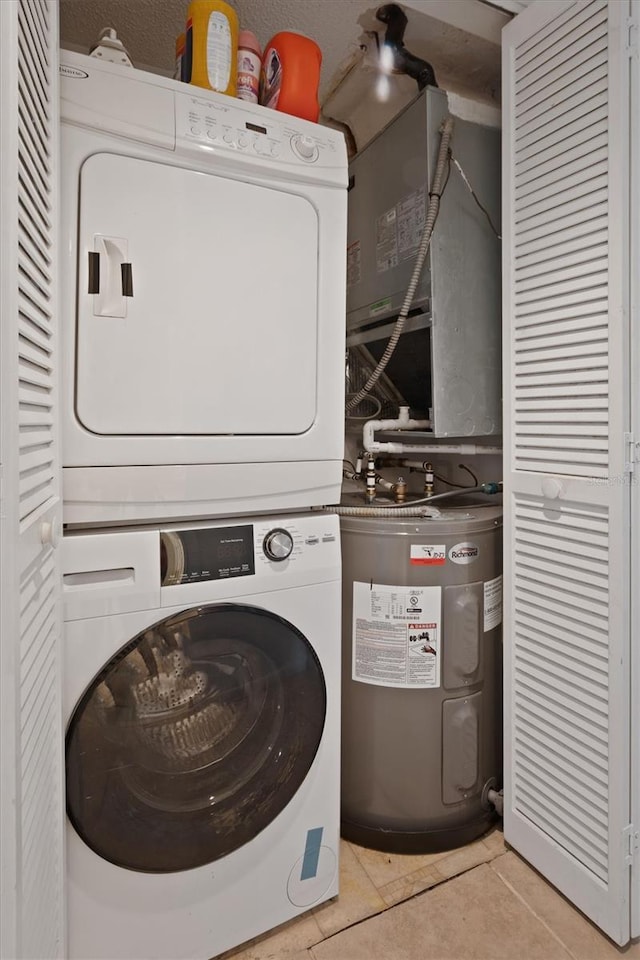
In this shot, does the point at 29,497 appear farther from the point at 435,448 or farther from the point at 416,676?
A: the point at 435,448

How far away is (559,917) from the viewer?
1.30m

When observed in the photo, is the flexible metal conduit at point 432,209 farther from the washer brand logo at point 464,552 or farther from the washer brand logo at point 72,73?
the washer brand logo at point 72,73

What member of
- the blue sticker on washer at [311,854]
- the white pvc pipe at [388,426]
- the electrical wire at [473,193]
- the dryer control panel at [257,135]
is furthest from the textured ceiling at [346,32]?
the blue sticker on washer at [311,854]

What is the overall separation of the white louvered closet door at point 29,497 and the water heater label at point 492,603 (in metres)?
1.15

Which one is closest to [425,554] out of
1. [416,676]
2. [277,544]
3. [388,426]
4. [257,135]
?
[416,676]

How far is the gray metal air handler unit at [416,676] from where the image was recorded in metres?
1.45

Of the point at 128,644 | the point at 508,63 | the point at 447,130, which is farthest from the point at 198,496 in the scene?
the point at 508,63

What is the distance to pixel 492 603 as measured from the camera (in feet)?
5.13

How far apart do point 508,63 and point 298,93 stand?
632 millimetres

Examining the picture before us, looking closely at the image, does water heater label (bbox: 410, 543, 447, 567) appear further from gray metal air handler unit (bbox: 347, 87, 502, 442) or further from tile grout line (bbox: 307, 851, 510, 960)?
tile grout line (bbox: 307, 851, 510, 960)

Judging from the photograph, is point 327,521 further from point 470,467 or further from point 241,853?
point 470,467

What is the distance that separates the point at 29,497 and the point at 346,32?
1861mm

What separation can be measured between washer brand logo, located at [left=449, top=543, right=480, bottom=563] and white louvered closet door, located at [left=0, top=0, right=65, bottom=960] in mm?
1015

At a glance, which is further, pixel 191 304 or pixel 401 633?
pixel 401 633
